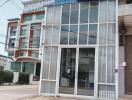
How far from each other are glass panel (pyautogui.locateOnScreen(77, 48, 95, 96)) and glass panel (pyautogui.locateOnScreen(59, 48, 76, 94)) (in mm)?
373

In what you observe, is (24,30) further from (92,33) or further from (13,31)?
(92,33)

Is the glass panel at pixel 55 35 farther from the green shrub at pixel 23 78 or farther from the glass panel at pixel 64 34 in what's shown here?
the green shrub at pixel 23 78

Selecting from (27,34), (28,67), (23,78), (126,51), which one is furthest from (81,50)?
(27,34)

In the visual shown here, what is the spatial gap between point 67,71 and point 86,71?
102 cm

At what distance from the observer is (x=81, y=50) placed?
11430mm

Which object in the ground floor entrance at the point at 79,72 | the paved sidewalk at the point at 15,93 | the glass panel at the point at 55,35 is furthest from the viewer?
the glass panel at the point at 55,35

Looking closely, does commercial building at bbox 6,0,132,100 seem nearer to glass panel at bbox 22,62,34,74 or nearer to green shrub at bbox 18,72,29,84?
green shrub at bbox 18,72,29,84

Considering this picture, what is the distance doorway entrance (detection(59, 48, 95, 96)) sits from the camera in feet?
36.4

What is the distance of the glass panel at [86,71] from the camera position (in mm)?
11039

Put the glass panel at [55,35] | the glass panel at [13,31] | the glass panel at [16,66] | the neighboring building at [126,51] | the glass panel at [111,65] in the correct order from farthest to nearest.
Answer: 1. the glass panel at [13,31]
2. the glass panel at [16,66]
3. the neighboring building at [126,51]
4. the glass panel at [55,35]
5. the glass panel at [111,65]

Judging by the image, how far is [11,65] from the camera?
1810 inches

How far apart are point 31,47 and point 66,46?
128 ft

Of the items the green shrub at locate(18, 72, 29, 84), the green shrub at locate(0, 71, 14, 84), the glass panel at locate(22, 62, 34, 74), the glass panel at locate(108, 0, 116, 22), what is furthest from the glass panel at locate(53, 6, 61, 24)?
the glass panel at locate(22, 62, 34, 74)

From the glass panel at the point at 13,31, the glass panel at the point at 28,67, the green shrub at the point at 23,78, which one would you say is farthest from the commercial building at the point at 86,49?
the glass panel at the point at 13,31
